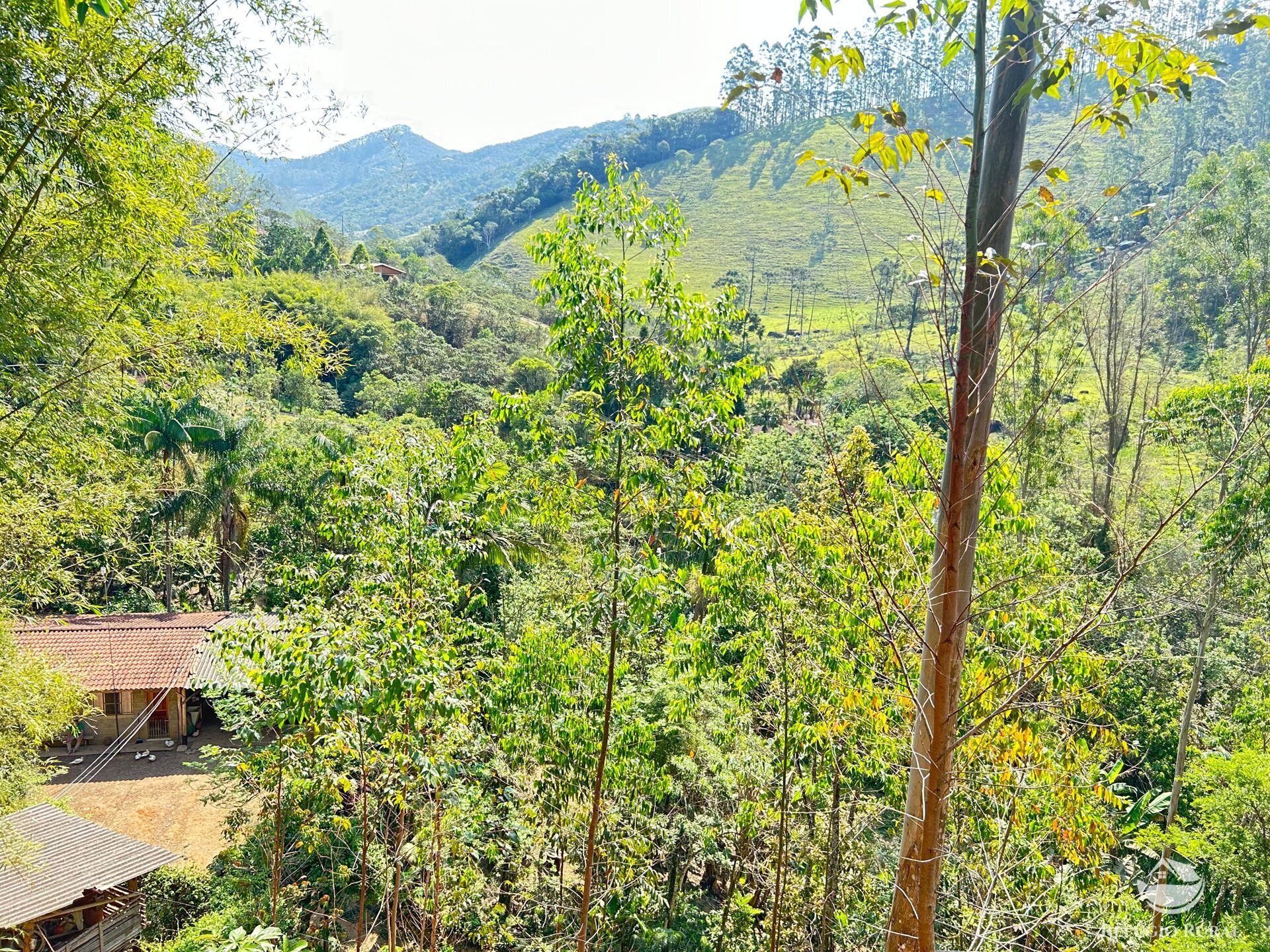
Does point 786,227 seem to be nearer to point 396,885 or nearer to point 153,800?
point 153,800

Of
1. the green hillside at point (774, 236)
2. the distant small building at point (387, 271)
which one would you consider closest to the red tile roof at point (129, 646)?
the distant small building at point (387, 271)

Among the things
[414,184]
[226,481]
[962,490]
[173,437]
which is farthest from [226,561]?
[414,184]

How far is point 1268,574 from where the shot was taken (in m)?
10.5

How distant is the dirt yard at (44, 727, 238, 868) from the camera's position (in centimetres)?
1170

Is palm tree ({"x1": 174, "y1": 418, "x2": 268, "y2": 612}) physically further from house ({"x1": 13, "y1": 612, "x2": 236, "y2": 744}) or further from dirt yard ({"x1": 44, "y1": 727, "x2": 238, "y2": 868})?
dirt yard ({"x1": 44, "y1": 727, "x2": 238, "y2": 868})

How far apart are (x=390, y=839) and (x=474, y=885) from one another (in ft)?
4.08

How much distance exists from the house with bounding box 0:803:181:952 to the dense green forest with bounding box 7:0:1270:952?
1.75 ft

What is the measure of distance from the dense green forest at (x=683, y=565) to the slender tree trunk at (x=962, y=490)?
12 mm

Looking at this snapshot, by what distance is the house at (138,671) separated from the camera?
47.2ft

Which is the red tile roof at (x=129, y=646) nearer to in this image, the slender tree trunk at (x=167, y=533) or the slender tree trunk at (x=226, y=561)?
the slender tree trunk at (x=167, y=533)

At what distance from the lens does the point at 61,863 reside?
8344 millimetres

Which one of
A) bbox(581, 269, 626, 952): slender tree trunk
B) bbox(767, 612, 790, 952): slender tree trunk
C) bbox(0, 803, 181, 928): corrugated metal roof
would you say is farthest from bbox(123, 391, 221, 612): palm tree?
bbox(581, 269, 626, 952): slender tree trunk

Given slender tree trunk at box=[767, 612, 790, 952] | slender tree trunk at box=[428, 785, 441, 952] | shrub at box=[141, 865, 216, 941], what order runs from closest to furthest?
1. slender tree trunk at box=[428, 785, 441, 952]
2. slender tree trunk at box=[767, 612, 790, 952]
3. shrub at box=[141, 865, 216, 941]

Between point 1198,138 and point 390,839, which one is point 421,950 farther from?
point 1198,138
